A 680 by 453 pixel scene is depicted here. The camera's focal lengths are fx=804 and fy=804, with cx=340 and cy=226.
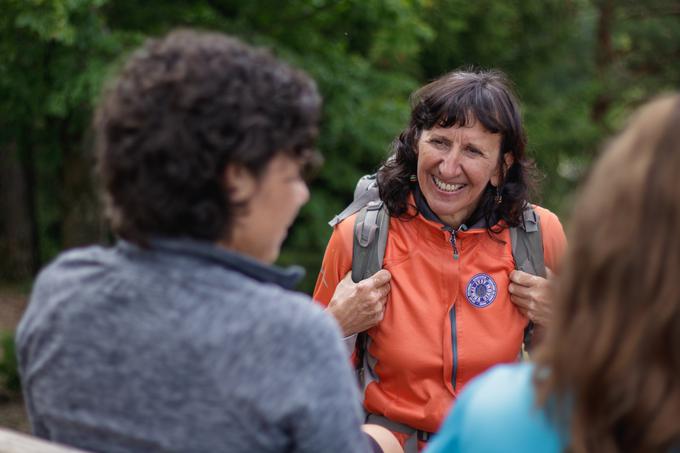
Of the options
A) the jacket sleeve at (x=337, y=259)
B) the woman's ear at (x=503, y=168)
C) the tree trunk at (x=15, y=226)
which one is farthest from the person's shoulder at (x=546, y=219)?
the tree trunk at (x=15, y=226)

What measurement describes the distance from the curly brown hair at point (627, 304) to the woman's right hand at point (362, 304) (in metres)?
1.46

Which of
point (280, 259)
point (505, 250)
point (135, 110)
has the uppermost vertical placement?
point (135, 110)

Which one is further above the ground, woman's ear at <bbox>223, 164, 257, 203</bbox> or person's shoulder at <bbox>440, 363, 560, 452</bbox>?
woman's ear at <bbox>223, 164, 257, 203</bbox>

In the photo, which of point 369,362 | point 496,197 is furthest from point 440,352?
point 496,197

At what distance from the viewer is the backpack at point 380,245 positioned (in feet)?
9.25

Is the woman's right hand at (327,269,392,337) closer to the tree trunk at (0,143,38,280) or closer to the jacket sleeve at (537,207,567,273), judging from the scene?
the jacket sleeve at (537,207,567,273)

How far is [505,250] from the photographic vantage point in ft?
9.32

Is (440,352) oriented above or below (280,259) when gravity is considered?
above

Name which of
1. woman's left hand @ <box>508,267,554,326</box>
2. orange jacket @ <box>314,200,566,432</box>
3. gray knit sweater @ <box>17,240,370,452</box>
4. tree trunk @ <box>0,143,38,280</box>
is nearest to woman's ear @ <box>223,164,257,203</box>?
gray knit sweater @ <box>17,240,370,452</box>

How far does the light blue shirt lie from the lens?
4.18 feet

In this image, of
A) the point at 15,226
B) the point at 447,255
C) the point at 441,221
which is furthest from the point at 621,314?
the point at 15,226

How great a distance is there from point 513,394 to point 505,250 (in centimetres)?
158

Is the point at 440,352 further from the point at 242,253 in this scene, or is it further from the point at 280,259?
the point at 280,259

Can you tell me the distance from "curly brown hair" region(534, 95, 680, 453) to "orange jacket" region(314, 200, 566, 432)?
145cm
